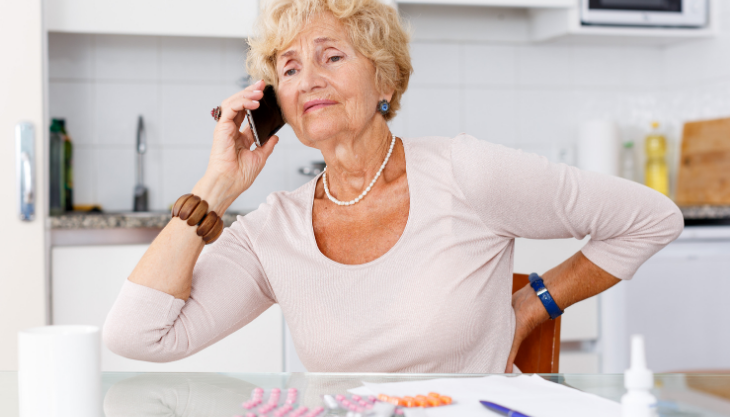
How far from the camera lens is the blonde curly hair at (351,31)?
1104mm

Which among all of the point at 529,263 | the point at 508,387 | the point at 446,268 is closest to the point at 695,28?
the point at 529,263

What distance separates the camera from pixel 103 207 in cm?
241

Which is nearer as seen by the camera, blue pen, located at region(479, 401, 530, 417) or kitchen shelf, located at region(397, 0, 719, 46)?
blue pen, located at region(479, 401, 530, 417)

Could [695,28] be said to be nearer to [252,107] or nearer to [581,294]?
[581,294]

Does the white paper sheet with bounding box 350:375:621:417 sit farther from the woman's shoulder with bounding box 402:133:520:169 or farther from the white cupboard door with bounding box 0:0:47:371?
the white cupboard door with bounding box 0:0:47:371

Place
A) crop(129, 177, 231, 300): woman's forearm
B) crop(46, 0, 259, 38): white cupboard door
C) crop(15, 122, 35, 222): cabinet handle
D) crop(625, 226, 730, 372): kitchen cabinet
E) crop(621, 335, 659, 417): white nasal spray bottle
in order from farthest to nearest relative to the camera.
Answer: crop(625, 226, 730, 372): kitchen cabinet, crop(46, 0, 259, 38): white cupboard door, crop(15, 122, 35, 222): cabinet handle, crop(129, 177, 231, 300): woman's forearm, crop(621, 335, 659, 417): white nasal spray bottle

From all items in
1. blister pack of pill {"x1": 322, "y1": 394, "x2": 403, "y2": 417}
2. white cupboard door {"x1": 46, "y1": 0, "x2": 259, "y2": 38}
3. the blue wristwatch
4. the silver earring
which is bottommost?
blister pack of pill {"x1": 322, "y1": 394, "x2": 403, "y2": 417}

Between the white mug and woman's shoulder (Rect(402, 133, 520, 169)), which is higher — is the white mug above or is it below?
below

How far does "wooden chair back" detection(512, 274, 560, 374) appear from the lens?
45.0 inches

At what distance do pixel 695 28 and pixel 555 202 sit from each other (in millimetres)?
1931

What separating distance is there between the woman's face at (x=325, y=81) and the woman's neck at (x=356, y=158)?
3 centimetres

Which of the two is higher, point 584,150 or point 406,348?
point 584,150

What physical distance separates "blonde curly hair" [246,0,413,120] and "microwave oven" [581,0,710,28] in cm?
150

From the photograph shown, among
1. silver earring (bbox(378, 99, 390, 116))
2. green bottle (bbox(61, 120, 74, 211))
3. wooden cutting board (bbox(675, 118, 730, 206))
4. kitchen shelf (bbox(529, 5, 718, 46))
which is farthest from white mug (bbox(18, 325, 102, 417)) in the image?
wooden cutting board (bbox(675, 118, 730, 206))
